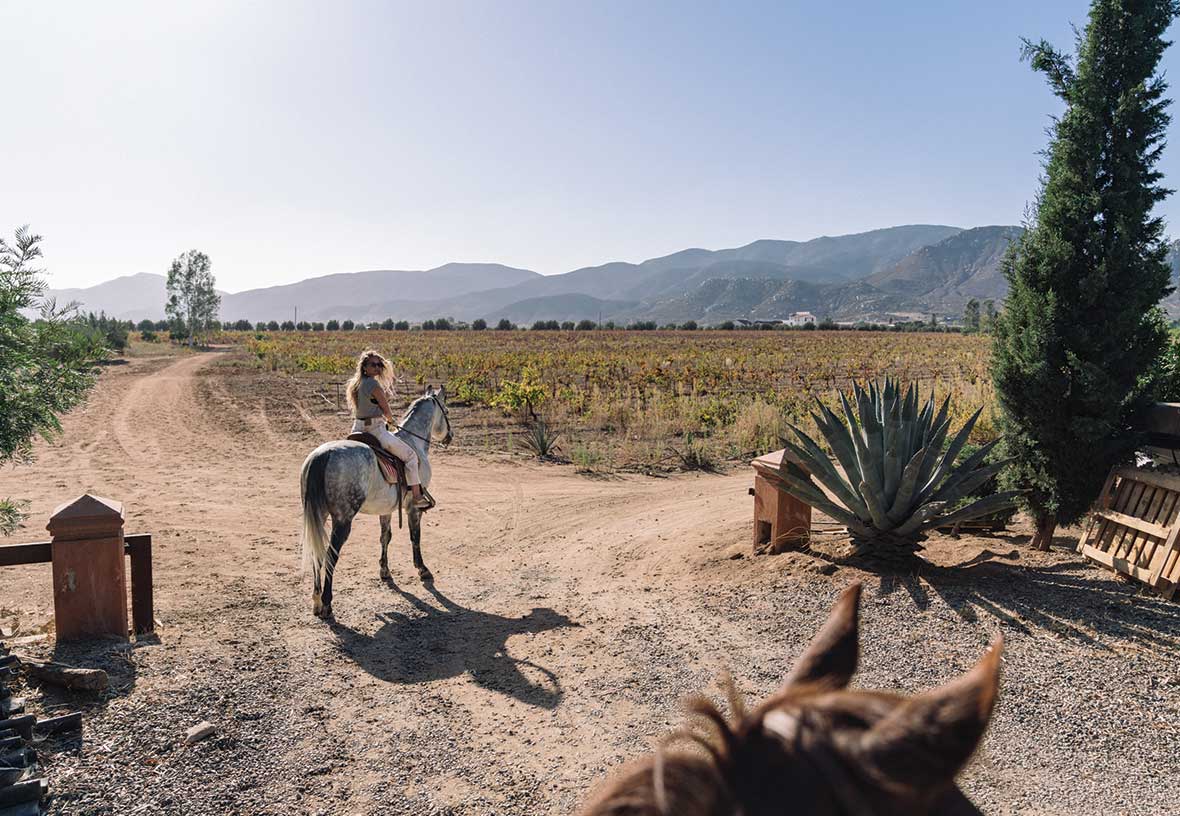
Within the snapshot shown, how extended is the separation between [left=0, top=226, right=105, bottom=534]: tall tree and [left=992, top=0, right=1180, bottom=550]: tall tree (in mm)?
7225

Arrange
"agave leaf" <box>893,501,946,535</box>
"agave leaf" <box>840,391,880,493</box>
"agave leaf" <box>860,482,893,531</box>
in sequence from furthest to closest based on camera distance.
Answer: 1. "agave leaf" <box>840,391,880,493</box>
2. "agave leaf" <box>860,482,893,531</box>
3. "agave leaf" <box>893,501,946,535</box>

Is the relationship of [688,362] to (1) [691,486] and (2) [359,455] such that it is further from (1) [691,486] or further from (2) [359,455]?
(2) [359,455]

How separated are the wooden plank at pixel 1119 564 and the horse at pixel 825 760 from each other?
5.59 metres

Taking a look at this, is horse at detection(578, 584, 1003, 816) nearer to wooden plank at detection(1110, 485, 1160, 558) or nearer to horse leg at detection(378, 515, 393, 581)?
wooden plank at detection(1110, 485, 1160, 558)

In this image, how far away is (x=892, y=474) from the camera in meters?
6.04

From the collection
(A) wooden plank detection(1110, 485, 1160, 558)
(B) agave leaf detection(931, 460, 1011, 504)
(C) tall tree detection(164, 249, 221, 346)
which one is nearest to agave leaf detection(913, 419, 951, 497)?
(B) agave leaf detection(931, 460, 1011, 504)

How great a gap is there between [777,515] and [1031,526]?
2.74 metres

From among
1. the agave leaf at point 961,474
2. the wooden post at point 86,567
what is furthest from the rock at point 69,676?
the agave leaf at point 961,474

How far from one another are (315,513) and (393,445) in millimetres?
1131

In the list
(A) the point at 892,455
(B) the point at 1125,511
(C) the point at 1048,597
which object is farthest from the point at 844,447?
(B) the point at 1125,511

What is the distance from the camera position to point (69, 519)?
→ 488 centimetres

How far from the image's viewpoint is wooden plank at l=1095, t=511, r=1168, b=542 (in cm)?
515

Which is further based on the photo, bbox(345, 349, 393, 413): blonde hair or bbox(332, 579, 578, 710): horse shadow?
bbox(345, 349, 393, 413): blonde hair

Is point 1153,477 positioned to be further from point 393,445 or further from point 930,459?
point 393,445
